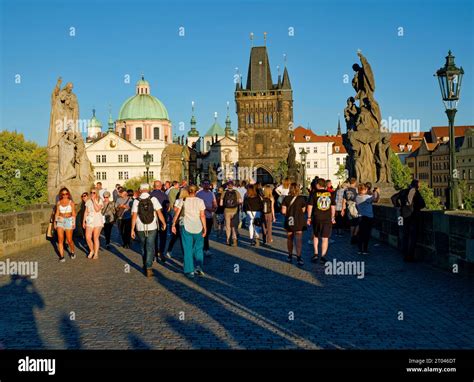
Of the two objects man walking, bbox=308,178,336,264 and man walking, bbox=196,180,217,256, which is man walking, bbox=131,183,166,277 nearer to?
man walking, bbox=196,180,217,256

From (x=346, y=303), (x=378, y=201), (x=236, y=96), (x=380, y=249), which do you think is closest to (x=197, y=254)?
(x=346, y=303)

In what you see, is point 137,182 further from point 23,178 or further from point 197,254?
point 197,254

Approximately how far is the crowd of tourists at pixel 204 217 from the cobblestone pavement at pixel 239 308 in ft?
1.85

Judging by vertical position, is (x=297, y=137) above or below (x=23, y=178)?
above

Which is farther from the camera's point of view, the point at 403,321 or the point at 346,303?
the point at 346,303

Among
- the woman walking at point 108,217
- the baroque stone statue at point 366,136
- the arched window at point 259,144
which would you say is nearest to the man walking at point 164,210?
the woman walking at point 108,217

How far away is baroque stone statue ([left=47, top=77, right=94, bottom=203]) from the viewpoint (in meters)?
18.0

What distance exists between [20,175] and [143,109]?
198ft

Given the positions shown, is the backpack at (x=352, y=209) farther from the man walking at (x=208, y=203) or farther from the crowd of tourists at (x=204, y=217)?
the man walking at (x=208, y=203)

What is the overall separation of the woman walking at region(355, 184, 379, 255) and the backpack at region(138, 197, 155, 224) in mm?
4603

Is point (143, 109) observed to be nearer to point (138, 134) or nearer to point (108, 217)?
point (138, 134)

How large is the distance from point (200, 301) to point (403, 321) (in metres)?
2.64

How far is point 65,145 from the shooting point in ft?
59.4
